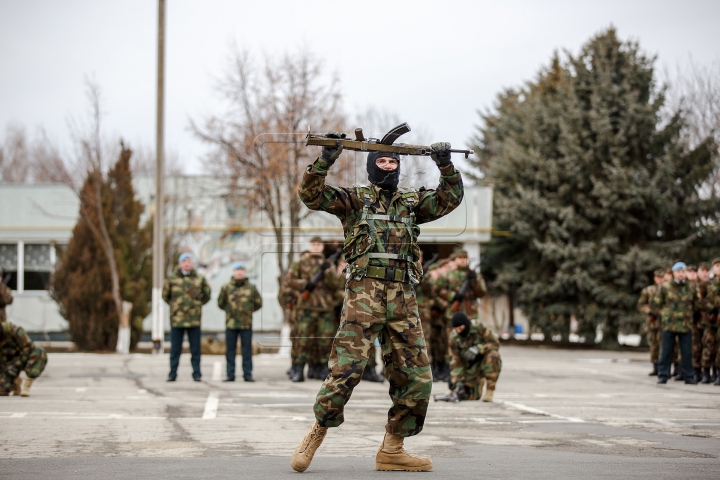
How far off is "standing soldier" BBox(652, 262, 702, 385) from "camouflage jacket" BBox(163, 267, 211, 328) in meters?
7.69

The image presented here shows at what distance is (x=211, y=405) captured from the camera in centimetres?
1205

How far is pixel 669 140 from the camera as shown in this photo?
108ft

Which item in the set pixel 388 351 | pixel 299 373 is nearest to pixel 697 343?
pixel 299 373

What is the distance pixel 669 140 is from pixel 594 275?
5.27 meters

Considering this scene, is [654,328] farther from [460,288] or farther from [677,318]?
[460,288]

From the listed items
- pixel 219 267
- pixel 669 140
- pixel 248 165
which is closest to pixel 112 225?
pixel 248 165

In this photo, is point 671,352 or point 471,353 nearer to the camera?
point 471,353

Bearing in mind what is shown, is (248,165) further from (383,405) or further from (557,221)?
(383,405)

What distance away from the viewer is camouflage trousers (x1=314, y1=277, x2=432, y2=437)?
6.57 metres

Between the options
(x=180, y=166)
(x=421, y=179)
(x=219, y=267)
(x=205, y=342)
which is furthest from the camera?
(x=180, y=166)

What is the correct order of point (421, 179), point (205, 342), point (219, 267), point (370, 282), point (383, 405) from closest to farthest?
point (370, 282), point (421, 179), point (383, 405), point (205, 342), point (219, 267)

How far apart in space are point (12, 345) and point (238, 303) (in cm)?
463

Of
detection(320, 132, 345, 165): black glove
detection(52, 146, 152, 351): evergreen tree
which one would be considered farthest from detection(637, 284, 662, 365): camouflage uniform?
detection(52, 146, 152, 351): evergreen tree

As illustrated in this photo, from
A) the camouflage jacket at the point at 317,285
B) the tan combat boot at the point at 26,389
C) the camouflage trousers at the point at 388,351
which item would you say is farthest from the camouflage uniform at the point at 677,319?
the camouflage trousers at the point at 388,351
